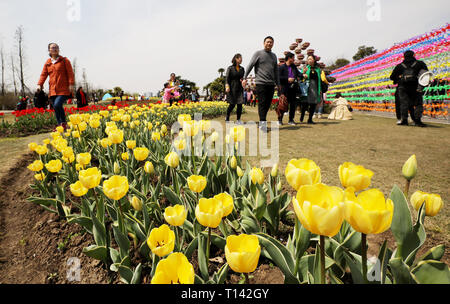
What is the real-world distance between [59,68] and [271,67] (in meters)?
4.57

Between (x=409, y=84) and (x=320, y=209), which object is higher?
(x=409, y=84)

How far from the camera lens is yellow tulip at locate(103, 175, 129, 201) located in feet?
3.93

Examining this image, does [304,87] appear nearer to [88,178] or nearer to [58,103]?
[58,103]

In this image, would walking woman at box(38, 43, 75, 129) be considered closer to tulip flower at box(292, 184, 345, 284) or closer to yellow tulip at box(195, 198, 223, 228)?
yellow tulip at box(195, 198, 223, 228)

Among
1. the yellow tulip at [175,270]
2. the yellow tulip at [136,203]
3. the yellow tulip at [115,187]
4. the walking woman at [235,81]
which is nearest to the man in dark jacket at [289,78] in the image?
the walking woman at [235,81]

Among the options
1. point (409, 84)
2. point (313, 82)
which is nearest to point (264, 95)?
point (313, 82)

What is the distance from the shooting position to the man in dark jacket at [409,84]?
608 cm

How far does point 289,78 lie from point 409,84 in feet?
10.3

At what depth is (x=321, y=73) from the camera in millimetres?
7418

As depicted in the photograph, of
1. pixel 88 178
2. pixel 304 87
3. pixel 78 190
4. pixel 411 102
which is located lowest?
pixel 78 190

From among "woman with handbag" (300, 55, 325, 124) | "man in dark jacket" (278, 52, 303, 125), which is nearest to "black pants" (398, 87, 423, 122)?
"woman with handbag" (300, 55, 325, 124)

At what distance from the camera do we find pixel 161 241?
104 centimetres
